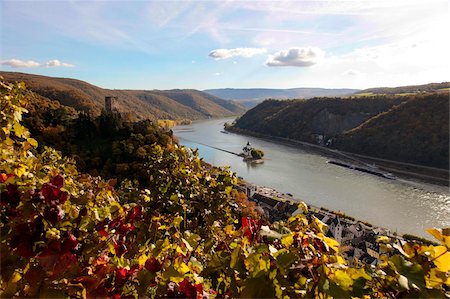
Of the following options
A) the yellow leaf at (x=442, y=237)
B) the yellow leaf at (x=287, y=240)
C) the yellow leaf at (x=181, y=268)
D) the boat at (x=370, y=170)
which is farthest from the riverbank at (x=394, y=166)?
the yellow leaf at (x=181, y=268)

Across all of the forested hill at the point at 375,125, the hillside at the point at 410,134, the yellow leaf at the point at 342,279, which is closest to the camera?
the yellow leaf at the point at 342,279

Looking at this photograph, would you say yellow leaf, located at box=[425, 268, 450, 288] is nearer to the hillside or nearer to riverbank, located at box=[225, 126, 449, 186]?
riverbank, located at box=[225, 126, 449, 186]

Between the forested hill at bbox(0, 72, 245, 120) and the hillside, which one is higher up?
the forested hill at bbox(0, 72, 245, 120)

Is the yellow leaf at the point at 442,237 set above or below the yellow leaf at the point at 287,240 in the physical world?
above

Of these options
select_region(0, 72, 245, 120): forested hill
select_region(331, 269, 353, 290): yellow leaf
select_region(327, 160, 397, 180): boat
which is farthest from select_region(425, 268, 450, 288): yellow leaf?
select_region(0, 72, 245, 120): forested hill

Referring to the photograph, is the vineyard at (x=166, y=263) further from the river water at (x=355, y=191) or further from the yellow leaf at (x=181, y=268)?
the river water at (x=355, y=191)
